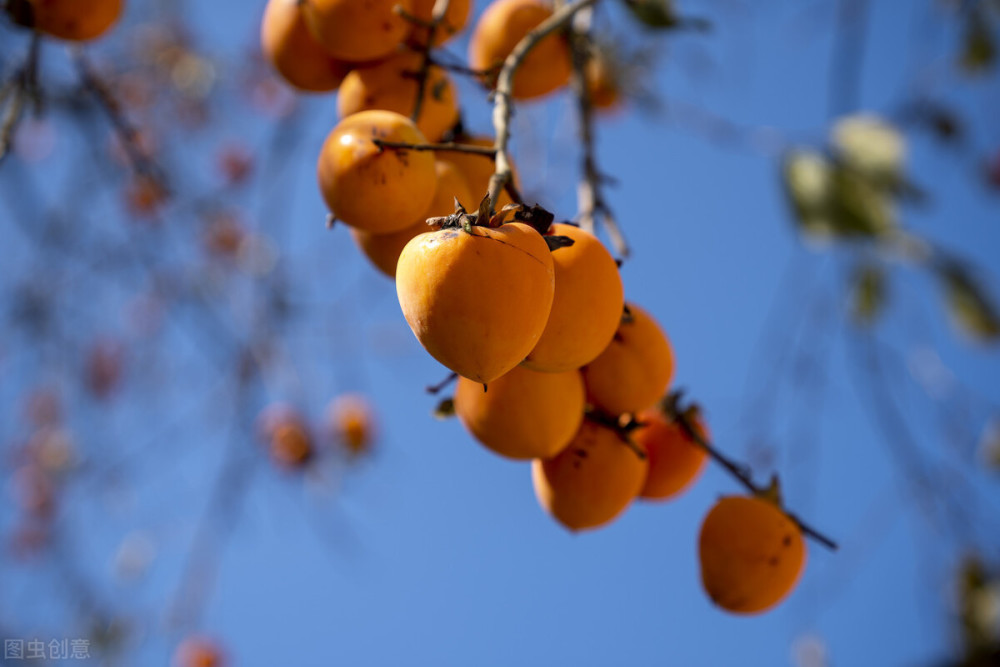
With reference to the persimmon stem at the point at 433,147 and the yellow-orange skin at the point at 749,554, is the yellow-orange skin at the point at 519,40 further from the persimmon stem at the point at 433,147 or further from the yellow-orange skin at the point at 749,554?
the yellow-orange skin at the point at 749,554

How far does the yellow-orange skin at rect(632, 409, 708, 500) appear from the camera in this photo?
781 mm

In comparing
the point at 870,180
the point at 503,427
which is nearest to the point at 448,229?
the point at 503,427

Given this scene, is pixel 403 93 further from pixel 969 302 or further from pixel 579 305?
pixel 969 302

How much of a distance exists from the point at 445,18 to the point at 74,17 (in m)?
0.43

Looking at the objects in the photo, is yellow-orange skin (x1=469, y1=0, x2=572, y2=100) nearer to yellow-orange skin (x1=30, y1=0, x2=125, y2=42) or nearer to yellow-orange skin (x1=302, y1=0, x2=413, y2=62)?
yellow-orange skin (x1=302, y1=0, x2=413, y2=62)

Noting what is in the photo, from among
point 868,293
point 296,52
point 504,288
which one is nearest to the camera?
point 504,288

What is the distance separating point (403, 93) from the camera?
75 centimetres

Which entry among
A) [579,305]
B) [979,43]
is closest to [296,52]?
[579,305]

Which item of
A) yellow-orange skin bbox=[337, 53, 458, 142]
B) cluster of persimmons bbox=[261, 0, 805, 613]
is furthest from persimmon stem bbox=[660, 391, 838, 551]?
yellow-orange skin bbox=[337, 53, 458, 142]

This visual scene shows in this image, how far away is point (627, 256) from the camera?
771 millimetres

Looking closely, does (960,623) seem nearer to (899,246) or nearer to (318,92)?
(899,246)

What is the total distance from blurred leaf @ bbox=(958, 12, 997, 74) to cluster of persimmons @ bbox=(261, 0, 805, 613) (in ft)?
4.20

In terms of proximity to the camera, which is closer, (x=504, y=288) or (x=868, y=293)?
(x=504, y=288)

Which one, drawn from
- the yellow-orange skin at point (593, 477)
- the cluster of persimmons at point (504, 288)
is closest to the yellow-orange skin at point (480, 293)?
the cluster of persimmons at point (504, 288)
